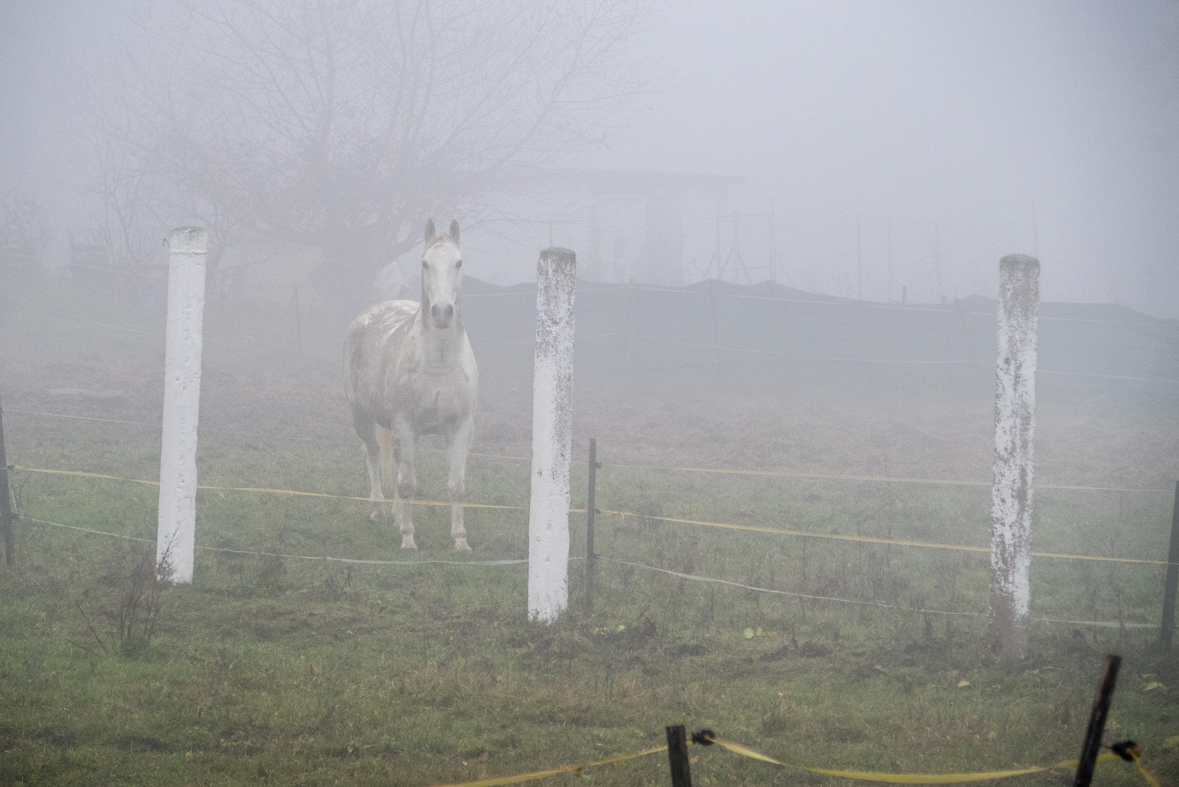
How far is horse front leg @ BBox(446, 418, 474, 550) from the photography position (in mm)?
8039

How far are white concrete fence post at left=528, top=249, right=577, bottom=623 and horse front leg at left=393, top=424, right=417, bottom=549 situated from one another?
88.2 inches

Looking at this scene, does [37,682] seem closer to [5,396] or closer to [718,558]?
[718,558]

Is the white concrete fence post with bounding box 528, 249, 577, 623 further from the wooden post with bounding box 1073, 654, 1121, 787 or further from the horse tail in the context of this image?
the wooden post with bounding box 1073, 654, 1121, 787

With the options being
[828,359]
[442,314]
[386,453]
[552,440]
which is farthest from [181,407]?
[828,359]

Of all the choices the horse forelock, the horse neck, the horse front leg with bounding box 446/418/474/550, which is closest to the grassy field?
the horse front leg with bounding box 446/418/474/550

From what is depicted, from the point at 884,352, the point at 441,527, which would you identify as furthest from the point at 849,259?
the point at 441,527

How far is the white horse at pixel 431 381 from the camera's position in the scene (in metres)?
7.50

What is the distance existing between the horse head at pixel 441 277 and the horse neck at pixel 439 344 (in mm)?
273

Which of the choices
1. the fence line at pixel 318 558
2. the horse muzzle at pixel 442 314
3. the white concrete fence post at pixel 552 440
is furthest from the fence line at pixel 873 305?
the white concrete fence post at pixel 552 440

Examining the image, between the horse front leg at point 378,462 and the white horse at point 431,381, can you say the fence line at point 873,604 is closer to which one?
the white horse at point 431,381

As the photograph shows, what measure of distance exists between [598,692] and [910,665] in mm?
1815

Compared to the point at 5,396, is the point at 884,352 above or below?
above

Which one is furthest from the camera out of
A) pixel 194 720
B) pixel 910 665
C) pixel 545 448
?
pixel 545 448

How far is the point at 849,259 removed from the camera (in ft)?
116
